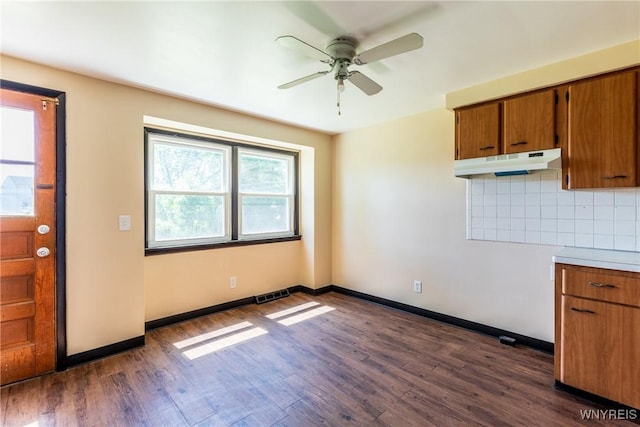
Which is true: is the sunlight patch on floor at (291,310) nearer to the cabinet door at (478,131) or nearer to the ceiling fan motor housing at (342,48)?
the cabinet door at (478,131)

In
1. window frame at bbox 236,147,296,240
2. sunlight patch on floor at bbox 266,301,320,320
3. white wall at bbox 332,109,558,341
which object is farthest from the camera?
window frame at bbox 236,147,296,240

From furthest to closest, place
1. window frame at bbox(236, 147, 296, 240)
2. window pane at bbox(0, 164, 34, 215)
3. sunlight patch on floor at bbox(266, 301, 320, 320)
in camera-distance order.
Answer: window frame at bbox(236, 147, 296, 240)
sunlight patch on floor at bbox(266, 301, 320, 320)
window pane at bbox(0, 164, 34, 215)

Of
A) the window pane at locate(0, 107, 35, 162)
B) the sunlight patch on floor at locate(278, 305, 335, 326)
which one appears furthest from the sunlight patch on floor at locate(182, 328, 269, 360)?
the window pane at locate(0, 107, 35, 162)

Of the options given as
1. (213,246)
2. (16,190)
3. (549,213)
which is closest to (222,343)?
(213,246)

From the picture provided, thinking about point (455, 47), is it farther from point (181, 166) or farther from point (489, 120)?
point (181, 166)

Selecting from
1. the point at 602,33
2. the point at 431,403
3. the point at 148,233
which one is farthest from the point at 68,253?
the point at 602,33

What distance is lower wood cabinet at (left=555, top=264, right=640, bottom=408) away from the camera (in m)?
1.78

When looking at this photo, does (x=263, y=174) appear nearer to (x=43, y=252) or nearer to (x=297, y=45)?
(x=43, y=252)

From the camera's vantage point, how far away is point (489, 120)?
2562 millimetres

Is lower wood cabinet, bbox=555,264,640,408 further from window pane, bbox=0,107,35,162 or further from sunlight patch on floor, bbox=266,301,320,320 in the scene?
window pane, bbox=0,107,35,162

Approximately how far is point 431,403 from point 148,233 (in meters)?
2.99

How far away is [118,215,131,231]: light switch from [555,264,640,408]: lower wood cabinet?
11.3ft

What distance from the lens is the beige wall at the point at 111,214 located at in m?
2.34

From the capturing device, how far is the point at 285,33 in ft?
6.01
